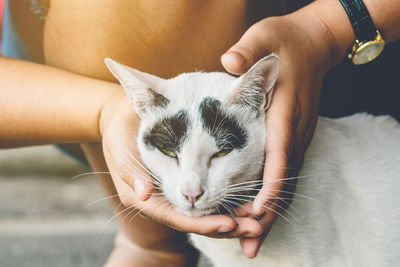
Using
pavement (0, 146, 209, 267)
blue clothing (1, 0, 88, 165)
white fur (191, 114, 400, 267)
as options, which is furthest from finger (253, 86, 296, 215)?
pavement (0, 146, 209, 267)

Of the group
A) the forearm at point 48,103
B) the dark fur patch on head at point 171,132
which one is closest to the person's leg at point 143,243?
the forearm at point 48,103

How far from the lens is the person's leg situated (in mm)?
1113

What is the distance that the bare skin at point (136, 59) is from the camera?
782 mm

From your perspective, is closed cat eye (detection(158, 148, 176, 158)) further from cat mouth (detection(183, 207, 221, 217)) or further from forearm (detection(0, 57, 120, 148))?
forearm (detection(0, 57, 120, 148))

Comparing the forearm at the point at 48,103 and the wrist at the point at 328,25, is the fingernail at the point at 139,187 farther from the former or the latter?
the wrist at the point at 328,25

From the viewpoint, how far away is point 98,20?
0.91m

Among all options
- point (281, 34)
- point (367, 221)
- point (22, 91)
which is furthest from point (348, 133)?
point (22, 91)

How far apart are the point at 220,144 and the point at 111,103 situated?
0.28 metres

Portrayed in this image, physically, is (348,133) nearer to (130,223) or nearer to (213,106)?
(213,106)

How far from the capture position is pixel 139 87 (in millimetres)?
745

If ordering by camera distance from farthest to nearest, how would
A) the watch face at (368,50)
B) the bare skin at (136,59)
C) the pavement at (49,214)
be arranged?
1. the pavement at (49,214)
2. the watch face at (368,50)
3. the bare skin at (136,59)

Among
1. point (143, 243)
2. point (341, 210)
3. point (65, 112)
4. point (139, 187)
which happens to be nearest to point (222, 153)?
Answer: point (139, 187)

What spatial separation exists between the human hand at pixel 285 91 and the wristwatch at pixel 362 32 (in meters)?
0.06

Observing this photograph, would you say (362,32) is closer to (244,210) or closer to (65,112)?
(244,210)
